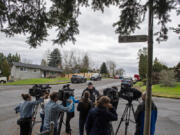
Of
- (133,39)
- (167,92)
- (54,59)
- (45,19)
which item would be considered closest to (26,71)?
(54,59)

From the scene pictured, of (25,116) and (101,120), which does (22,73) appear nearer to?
(25,116)


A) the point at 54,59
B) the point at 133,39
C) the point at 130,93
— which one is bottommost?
the point at 130,93

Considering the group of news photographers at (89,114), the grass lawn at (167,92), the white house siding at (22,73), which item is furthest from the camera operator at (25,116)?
the white house siding at (22,73)

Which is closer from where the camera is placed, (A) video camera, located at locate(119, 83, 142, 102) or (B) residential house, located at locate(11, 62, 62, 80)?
(A) video camera, located at locate(119, 83, 142, 102)

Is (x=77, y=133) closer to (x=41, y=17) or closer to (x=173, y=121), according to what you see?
(x=41, y=17)

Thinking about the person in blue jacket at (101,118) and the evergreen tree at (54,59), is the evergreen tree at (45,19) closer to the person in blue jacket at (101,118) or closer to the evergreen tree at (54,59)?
the person in blue jacket at (101,118)

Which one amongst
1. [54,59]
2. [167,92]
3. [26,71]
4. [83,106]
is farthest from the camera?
[54,59]

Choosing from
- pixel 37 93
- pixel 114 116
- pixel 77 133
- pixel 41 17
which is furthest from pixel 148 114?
pixel 41 17

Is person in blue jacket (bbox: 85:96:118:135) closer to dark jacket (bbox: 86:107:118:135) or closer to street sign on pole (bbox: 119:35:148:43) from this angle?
dark jacket (bbox: 86:107:118:135)

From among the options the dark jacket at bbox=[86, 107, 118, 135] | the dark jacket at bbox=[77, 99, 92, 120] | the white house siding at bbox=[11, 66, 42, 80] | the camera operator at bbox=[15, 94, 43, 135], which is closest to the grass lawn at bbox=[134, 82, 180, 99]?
the dark jacket at bbox=[77, 99, 92, 120]

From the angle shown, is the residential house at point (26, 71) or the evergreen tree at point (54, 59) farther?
the evergreen tree at point (54, 59)

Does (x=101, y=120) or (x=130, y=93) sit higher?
(x=130, y=93)

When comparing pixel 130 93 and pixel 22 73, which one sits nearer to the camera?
pixel 130 93

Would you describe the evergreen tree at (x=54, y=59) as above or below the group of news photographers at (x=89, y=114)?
above
